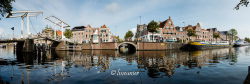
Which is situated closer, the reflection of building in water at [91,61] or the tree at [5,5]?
the tree at [5,5]

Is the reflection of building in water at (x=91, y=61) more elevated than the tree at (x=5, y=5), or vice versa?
the tree at (x=5, y=5)

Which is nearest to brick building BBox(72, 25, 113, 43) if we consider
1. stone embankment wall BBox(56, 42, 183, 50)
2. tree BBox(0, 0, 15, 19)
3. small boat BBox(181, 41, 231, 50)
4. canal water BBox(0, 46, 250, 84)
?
stone embankment wall BBox(56, 42, 183, 50)

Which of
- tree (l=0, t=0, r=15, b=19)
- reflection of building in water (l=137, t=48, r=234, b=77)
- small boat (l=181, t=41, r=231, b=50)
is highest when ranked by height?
tree (l=0, t=0, r=15, b=19)

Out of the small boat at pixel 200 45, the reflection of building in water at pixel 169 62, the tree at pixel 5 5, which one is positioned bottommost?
the reflection of building in water at pixel 169 62

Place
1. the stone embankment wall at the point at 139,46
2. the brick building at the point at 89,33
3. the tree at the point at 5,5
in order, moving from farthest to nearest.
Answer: the brick building at the point at 89,33 → the stone embankment wall at the point at 139,46 → the tree at the point at 5,5

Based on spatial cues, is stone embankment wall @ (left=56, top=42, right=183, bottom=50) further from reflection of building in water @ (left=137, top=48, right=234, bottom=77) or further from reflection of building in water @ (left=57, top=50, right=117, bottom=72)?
reflection of building in water @ (left=137, top=48, right=234, bottom=77)

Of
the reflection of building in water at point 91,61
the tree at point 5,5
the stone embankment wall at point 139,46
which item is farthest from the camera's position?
the stone embankment wall at point 139,46

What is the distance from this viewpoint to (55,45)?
153ft

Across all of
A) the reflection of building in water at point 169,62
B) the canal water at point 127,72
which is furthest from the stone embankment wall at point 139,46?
the canal water at point 127,72

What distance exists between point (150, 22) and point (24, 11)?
1467 inches

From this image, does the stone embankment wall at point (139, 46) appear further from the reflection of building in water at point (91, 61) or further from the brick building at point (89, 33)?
the reflection of building in water at point (91, 61)

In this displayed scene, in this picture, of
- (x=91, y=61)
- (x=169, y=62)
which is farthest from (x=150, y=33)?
(x=91, y=61)

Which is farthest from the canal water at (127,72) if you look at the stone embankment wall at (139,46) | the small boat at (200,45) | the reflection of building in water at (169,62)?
the small boat at (200,45)

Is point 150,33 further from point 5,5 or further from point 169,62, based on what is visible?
point 5,5
